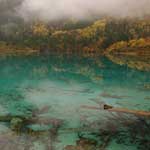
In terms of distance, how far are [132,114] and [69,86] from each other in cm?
3039

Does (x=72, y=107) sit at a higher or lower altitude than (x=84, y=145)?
higher

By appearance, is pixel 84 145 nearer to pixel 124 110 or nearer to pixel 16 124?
pixel 16 124

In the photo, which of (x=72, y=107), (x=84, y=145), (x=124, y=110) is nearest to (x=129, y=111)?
(x=124, y=110)

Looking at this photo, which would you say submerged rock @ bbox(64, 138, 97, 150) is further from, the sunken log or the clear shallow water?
the sunken log

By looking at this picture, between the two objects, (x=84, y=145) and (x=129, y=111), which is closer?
Result: (x=84, y=145)

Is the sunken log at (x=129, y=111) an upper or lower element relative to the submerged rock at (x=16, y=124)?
upper

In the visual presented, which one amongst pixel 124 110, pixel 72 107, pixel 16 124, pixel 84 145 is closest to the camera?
pixel 84 145

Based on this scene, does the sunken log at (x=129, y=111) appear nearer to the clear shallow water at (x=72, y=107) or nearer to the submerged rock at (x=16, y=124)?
the clear shallow water at (x=72, y=107)

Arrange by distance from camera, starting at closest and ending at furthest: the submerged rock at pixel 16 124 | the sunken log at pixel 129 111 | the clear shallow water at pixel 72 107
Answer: the clear shallow water at pixel 72 107
the submerged rock at pixel 16 124
the sunken log at pixel 129 111

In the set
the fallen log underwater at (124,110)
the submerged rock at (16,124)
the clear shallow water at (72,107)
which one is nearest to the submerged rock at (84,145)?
the clear shallow water at (72,107)

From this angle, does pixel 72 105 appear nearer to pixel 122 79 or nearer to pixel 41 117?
pixel 41 117

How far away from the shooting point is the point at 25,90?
6638 cm

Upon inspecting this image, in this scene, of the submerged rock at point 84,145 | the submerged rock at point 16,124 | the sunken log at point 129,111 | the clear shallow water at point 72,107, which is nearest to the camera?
the submerged rock at point 84,145

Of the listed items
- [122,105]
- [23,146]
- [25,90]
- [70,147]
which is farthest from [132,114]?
Answer: [25,90]
